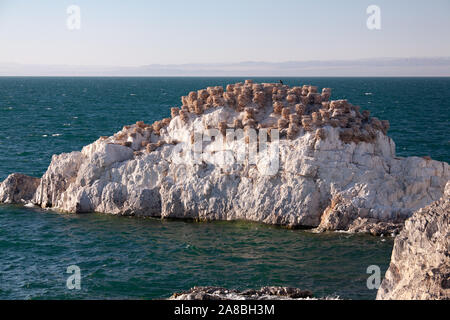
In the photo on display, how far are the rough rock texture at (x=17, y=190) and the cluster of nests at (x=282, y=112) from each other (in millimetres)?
5588

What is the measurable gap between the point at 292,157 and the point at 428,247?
45.6 feet

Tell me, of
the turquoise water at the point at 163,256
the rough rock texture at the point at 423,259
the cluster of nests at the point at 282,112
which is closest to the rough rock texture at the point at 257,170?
the cluster of nests at the point at 282,112

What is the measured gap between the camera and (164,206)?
26.9 m

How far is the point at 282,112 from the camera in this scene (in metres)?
27.8

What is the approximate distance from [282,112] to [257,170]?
11.2 ft

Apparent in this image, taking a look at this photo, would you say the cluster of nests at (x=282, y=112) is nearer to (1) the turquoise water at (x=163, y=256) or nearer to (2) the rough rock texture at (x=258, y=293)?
(1) the turquoise water at (x=163, y=256)

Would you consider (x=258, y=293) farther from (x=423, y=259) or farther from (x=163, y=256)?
(x=163, y=256)

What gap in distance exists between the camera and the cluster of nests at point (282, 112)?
26906mm

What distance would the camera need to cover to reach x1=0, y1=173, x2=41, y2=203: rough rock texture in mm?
30188

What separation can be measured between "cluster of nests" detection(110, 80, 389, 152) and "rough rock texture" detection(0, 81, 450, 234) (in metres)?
0.05

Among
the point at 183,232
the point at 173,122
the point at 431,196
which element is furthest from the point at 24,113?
the point at 431,196

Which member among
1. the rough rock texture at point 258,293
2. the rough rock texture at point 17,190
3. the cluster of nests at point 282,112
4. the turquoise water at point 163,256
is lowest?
the turquoise water at point 163,256

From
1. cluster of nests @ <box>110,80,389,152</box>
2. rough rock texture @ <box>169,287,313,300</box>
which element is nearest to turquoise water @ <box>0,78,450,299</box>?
rough rock texture @ <box>169,287,313,300</box>
